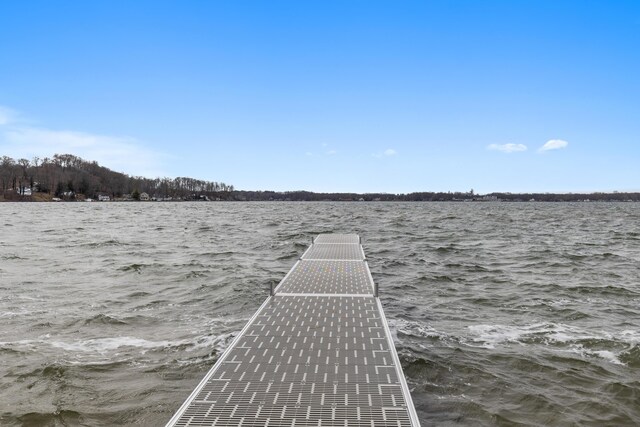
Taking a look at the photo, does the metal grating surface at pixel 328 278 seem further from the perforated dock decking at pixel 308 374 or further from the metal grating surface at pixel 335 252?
the metal grating surface at pixel 335 252

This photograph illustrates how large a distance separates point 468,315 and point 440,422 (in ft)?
26.5

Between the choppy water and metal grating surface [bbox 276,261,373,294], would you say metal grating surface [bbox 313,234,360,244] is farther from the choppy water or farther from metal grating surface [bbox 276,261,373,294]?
metal grating surface [bbox 276,261,373,294]

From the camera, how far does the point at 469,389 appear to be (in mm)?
9773

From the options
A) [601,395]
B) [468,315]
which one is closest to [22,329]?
[468,315]

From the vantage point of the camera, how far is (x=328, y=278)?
1778 cm

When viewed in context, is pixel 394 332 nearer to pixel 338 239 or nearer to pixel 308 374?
pixel 308 374

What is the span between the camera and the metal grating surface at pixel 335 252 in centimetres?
2436

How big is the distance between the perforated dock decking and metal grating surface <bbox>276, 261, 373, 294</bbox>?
177cm

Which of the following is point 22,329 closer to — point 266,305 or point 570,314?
point 266,305

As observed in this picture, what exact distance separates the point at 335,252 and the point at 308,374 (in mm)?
18759

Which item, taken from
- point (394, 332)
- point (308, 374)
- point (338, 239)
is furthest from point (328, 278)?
point (338, 239)

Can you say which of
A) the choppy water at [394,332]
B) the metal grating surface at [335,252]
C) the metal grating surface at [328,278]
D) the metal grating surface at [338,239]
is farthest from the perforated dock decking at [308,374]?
the metal grating surface at [338,239]

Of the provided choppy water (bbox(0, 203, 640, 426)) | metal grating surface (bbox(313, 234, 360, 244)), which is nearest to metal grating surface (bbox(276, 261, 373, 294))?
choppy water (bbox(0, 203, 640, 426))

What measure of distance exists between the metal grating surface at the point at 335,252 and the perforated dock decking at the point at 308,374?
10682mm
